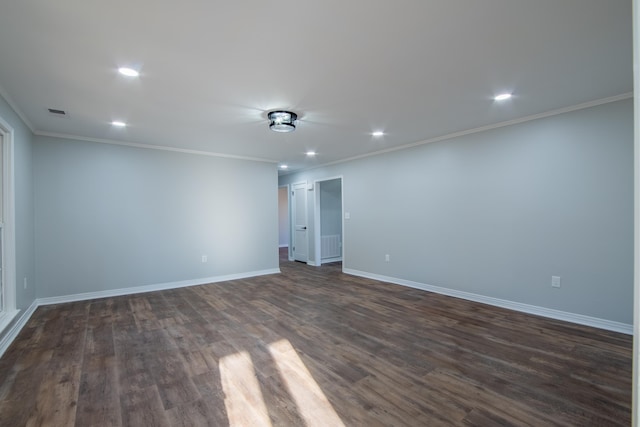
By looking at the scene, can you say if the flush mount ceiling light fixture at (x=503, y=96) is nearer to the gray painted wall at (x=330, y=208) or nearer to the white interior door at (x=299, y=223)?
the gray painted wall at (x=330, y=208)

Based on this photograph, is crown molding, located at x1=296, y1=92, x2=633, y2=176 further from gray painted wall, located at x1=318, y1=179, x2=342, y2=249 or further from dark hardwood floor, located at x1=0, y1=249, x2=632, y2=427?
dark hardwood floor, located at x1=0, y1=249, x2=632, y2=427

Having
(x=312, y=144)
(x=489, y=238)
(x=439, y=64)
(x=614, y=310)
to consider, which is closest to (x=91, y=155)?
(x=312, y=144)

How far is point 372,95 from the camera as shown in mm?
2879

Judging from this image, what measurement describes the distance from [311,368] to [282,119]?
253 cm

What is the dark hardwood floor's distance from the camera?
183 centimetres

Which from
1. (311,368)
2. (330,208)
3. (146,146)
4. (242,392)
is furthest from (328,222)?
(242,392)

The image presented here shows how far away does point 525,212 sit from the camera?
3613mm

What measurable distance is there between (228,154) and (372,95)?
136 inches

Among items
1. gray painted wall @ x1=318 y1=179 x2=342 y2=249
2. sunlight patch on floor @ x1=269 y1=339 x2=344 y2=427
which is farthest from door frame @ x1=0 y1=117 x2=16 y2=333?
gray painted wall @ x1=318 y1=179 x2=342 y2=249

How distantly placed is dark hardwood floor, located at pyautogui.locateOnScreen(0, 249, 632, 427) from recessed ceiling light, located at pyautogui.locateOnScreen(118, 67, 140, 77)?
240 cm

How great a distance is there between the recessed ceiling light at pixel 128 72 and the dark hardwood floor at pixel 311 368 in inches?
94.7

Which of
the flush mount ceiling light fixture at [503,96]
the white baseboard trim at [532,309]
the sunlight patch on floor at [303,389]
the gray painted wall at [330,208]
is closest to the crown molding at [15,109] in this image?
the sunlight patch on floor at [303,389]

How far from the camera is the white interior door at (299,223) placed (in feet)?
24.2

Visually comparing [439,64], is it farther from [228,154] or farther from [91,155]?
[91,155]
